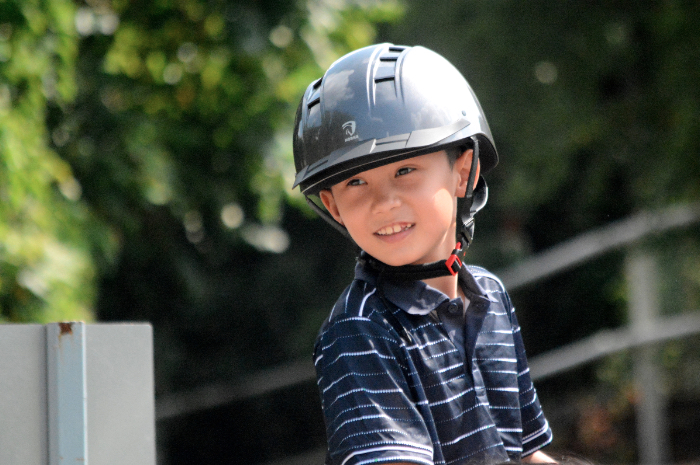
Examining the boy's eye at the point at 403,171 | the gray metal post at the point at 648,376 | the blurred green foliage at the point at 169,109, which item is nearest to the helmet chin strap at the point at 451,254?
the boy's eye at the point at 403,171

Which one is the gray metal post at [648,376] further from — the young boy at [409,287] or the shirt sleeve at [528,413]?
the young boy at [409,287]

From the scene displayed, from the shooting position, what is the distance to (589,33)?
6480 mm

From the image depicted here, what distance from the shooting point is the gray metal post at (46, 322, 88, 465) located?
1.94 m

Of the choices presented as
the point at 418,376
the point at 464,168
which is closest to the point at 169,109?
the point at 464,168

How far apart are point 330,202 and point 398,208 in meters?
0.28

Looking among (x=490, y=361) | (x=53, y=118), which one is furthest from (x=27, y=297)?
(x=490, y=361)

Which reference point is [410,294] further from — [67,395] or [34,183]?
[34,183]

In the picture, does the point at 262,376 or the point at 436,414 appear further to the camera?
the point at 262,376

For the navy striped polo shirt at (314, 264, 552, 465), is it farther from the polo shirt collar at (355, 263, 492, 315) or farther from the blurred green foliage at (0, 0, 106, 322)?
the blurred green foliage at (0, 0, 106, 322)

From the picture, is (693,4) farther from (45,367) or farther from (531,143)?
(45,367)

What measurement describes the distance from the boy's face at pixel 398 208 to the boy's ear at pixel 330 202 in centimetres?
10

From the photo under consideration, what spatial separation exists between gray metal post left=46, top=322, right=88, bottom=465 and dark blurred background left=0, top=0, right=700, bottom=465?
1.80 metres

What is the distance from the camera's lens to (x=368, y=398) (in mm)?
1871

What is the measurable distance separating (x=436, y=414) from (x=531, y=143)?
5554mm
